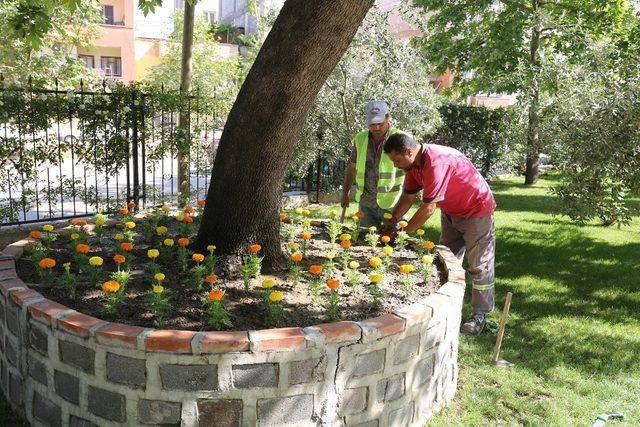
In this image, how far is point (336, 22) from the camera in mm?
3650

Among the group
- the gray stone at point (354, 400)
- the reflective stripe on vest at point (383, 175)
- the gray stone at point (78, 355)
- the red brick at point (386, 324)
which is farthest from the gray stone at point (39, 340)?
the reflective stripe on vest at point (383, 175)

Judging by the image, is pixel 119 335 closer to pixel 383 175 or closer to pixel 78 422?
pixel 78 422

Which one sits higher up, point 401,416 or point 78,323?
point 78,323

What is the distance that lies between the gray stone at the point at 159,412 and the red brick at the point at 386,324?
44.3 inches

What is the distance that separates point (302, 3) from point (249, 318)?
6.87 feet

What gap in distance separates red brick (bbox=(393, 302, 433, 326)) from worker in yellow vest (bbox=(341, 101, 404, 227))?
230 centimetres

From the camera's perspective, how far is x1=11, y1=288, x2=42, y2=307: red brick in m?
3.28

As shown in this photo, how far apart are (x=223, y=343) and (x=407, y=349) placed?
1.17 metres

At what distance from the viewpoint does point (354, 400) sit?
3.14m

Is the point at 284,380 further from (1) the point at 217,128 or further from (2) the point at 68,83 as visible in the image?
(2) the point at 68,83

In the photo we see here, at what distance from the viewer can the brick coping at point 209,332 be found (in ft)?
9.21

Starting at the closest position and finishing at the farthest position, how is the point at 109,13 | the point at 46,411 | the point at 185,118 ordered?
the point at 46,411, the point at 185,118, the point at 109,13

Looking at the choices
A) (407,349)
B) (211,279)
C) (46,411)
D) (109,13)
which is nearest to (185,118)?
(211,279)

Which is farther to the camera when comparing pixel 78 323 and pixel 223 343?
pixel 78 323
